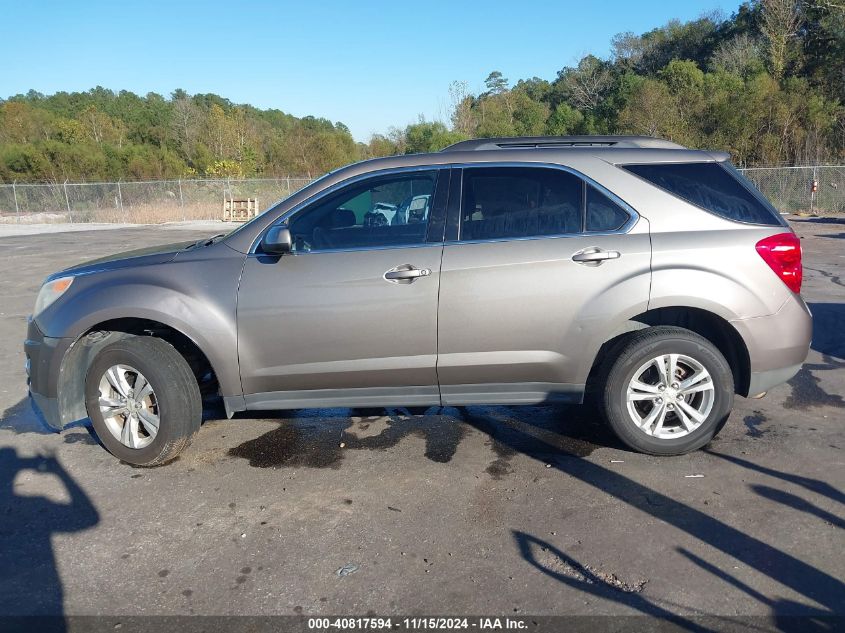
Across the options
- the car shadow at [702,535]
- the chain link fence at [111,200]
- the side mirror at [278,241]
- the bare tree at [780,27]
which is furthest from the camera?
the bare tree at [780,27]

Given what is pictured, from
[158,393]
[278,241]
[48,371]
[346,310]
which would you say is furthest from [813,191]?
[48,371]

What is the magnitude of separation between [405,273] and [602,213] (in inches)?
50.5

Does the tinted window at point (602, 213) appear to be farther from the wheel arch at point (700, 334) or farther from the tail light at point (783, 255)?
the tail light at point (783, 255)

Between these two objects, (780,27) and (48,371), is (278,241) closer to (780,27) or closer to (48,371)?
(48,371)

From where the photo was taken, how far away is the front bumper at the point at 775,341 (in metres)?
4.10

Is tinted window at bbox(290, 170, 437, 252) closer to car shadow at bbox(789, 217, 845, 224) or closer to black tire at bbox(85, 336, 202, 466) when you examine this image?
black tire at bbox(85, 336, 202, 466)

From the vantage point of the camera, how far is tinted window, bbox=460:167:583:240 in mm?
4176

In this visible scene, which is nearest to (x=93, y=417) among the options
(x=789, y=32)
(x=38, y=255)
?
(x=38, y=255)

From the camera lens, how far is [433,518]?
359 cm

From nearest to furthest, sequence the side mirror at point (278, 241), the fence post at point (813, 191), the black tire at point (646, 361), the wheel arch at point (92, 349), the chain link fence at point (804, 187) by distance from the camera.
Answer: the side mirror at point (278, 241)
the black tire at point (646, 361)
the wheel arch at point (92, 349)
the fence post at point (813, 191)
the chain link fence at point (804, 187)

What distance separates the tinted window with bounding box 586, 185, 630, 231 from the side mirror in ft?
6.04

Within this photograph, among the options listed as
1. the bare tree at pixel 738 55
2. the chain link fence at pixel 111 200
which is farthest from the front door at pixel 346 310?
the bare tree at pixel 738 55

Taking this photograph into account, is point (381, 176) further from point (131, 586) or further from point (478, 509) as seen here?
point (131, 586)

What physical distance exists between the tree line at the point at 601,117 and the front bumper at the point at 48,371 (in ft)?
102
